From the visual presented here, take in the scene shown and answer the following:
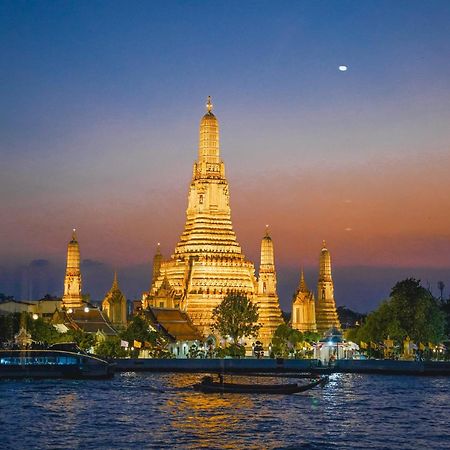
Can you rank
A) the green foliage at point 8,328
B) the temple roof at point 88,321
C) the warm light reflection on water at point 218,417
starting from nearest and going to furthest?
the warm light reflection on water at point 218,417, the green foliage at point 8,328, the temple roof at point 88,321

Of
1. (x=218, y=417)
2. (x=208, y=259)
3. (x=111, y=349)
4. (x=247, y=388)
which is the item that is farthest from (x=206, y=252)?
(x=218, y=417)

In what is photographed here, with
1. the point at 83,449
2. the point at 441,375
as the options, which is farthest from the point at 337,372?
Result: the point at 83,449

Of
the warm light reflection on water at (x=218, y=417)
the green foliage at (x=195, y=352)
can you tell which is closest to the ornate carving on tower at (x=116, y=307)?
the green foliage at (x=195, y=352)

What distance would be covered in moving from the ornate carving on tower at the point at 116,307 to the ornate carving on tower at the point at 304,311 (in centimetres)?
2032

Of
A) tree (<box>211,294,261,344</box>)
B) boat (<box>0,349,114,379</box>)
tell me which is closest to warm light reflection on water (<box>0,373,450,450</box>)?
boat (<box>0,349,114,379</box>)

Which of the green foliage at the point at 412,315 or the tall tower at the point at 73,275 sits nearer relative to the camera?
the green foliage at the point at 412,315

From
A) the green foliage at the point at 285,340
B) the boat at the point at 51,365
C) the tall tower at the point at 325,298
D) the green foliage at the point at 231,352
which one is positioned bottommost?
the boat at the point at 51,365

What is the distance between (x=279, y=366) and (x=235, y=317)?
14.5 metres

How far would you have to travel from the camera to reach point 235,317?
114 m

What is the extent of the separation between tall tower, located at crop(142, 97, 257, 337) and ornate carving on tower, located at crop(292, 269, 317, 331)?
856 cm

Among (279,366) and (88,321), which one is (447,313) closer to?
(279,366)

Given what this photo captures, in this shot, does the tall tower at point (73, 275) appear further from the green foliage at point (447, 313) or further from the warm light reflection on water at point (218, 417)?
the warm light reflection on water at point (218, 417)

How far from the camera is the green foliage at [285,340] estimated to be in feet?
393

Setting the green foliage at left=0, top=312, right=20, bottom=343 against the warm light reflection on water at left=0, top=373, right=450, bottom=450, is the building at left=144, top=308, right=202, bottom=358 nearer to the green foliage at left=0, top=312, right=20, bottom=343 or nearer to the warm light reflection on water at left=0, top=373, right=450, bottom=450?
the green foliage at left=0, top=312, right=20, bottom=343
